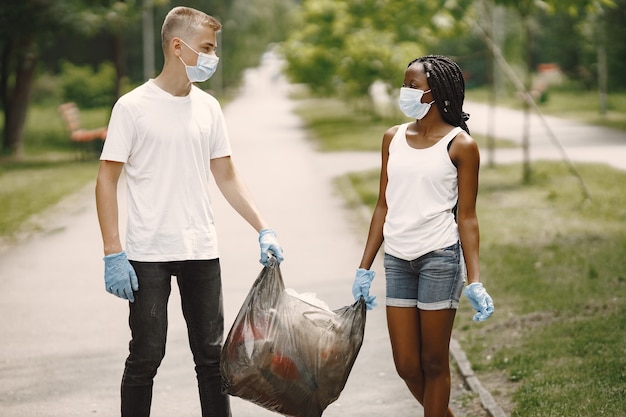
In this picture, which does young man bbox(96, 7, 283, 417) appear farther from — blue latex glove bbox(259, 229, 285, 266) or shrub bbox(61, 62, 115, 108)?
shrub bbox(61, 62, 115, 108)

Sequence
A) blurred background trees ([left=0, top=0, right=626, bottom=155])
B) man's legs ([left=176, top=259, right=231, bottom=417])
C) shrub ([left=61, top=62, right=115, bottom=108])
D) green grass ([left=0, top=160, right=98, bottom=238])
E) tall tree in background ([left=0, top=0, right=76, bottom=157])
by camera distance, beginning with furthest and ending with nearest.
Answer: shrub ([left=61, top=62, right=115, bottom=108]), tall tree in background ([left=0, top=0, right=76, bottom=157]), blurred background trees ([left=0, top=0, right=626, bottom=155]), green grass ([left=0, top=160, right=98, bottom=238]), man's legs ([left=176, top=259, right=231, bottom=417])

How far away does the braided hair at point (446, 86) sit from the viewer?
4.34 m

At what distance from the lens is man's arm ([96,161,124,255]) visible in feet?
14.0

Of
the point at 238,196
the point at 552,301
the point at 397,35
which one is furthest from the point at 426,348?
the point at 397,35

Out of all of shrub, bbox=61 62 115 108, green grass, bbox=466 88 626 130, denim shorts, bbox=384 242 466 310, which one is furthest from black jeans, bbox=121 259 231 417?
shrub, bbox=61 62 115 108

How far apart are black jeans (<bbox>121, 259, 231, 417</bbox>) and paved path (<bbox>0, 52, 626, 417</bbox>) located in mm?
1051

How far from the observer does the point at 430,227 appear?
14.1 ft

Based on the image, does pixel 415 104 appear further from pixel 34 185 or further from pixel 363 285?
pixel 34 185

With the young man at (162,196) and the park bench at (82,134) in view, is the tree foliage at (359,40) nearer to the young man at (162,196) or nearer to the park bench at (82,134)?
the park bench at (82,134)

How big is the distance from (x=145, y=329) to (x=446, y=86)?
5.18 feet

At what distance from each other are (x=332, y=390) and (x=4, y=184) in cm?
1374

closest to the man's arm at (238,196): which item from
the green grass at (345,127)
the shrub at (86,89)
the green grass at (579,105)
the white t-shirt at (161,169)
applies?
the white t-shirt at (161,169)

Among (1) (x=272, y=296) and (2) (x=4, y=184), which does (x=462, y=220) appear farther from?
(2) (x=4, y=184)

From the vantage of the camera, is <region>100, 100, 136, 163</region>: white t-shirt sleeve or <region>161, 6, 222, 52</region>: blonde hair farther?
<region>161, 6, 222, 52</region>: blonde hair
